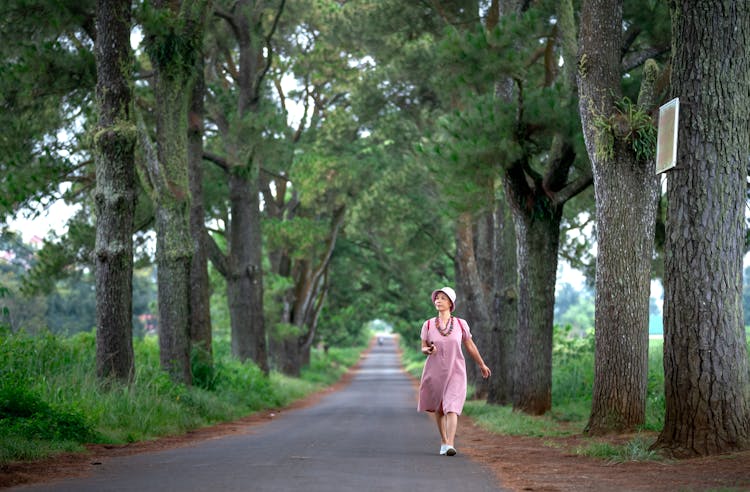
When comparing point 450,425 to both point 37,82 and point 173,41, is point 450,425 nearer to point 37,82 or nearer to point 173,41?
point 173,41

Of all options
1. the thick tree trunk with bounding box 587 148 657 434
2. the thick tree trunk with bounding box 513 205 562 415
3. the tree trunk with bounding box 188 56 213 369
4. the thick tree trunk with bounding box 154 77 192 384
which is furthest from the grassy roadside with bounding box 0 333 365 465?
the thick tree trunk with bounding box 587 148 657 434

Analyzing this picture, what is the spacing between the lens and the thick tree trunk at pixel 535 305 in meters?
18.1

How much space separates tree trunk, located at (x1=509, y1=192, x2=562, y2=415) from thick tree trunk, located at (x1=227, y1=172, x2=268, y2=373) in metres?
11.1

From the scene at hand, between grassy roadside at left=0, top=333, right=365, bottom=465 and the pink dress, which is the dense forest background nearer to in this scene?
grassy roadside at left=0, top=333, right=365, bottom=465

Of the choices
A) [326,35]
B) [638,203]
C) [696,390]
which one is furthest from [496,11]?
[696,390]

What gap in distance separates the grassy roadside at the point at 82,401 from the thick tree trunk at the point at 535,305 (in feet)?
19.3

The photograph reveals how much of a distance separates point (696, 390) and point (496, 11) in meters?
15.3

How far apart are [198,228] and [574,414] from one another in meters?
9.85

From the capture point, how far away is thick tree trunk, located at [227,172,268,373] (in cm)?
2794

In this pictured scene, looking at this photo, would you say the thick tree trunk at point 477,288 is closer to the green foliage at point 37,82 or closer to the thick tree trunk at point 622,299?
the green foliage at point 37,82

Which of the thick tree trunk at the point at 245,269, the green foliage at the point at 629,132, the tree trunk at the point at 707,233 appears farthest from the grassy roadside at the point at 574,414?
the thick tree trunk at the point at 245,269

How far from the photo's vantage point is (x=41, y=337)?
16.8 meters

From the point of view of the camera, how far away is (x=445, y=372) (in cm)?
1182

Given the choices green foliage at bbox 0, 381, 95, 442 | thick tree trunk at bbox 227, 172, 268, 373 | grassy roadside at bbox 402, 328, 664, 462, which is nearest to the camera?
grassy roadside at bbox 402, 328, 664, 462
